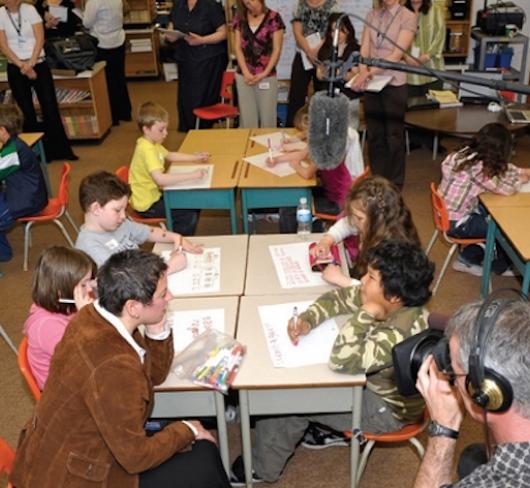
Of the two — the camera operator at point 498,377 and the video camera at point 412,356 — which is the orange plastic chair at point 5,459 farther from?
the camera operator at point 498,377

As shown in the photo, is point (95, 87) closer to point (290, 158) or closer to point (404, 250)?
point (290, 158)

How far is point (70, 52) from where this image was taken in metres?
6.23

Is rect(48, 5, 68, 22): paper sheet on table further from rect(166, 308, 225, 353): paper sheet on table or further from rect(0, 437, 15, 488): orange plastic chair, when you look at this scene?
rect(0, 437, 15, 488): orange plastic chair

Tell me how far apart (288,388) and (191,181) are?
6.31ft

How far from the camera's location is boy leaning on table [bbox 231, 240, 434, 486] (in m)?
2.05

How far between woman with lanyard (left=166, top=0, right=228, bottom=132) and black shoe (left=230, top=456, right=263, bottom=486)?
433 centimetres

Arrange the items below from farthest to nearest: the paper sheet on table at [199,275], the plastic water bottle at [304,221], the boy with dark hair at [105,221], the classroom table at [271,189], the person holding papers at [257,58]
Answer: the person holding papers at [257,58] → the classroom table at [271,189] → the plastic water bottle at [304,221] → the boy with dark hair at [105,221] → the paper sheet on table at [199,275]

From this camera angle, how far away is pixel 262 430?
2.44 metres

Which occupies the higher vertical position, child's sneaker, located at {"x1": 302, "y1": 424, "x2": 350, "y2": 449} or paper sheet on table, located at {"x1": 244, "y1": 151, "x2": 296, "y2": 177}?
paper sheet on table, located at {"x1": 244, "y1": 151, "x2": 296, "y2": 177}

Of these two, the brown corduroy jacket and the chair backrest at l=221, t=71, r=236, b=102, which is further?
the chair backrest at l=221, t=71, r=236, b=102

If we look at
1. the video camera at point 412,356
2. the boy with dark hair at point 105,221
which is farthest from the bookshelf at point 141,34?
the video camera at point 412,356

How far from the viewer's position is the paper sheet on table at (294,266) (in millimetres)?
2611

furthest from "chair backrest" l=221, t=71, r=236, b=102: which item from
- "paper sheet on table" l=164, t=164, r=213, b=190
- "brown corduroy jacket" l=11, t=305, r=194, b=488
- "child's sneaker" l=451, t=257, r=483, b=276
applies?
"brown corduroy jacket" l=11, t=305, r=194, b=488

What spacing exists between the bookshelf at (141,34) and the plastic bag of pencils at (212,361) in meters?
7.59
